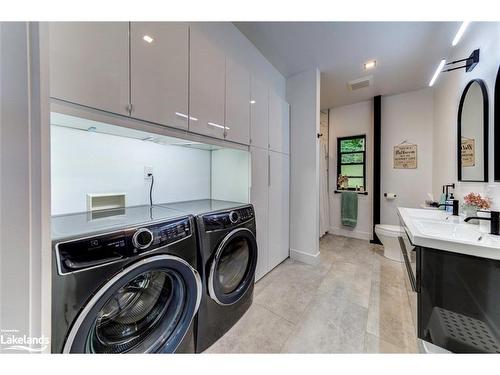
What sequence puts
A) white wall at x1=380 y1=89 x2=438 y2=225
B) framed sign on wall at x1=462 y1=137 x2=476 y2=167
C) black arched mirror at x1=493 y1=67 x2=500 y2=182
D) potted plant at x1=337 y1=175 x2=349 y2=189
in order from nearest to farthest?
black arched mirror at x1=493 y1=67 x2=500 y2=182
framed sign on wall at x1=462 y1=137 x2=476 y2=167
white wall at x1=380 y1=89 x2=438 y2=225
potted plant at x1=337 y1=175 x2=349 y2=189

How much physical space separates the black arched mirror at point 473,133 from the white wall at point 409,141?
42.4 inches

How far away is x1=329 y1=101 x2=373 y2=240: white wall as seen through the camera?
131 inches

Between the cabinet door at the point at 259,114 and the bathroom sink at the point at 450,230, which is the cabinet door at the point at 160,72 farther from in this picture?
the bathroom sink at the point at 450,230

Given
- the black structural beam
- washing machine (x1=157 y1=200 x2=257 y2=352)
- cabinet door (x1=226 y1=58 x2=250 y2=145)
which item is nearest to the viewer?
washing machine (x1=157 y1=200 x2=257 y2=352)

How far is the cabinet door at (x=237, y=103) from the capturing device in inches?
59.5

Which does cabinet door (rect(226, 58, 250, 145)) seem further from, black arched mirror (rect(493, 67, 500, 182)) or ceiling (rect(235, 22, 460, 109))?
black arched mirror (rect(493, 67, 500, 182))

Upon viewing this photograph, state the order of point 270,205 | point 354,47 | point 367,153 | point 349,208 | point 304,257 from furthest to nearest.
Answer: point 349,208 → point 367,153 → point 304,257 → point 270,205 → point 354,47

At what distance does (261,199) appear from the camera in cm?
190

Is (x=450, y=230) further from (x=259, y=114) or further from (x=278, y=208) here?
(x=259, y=114)

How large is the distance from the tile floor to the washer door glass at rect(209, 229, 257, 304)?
0.27 metres

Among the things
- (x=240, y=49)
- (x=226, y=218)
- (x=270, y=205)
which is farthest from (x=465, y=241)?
(x=240, y=49)

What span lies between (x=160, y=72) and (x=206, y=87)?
1.12ft

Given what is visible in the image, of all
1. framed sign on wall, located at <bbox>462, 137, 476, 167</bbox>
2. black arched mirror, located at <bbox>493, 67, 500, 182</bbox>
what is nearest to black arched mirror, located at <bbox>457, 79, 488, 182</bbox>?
framed sign on wall, located at <bbox>462, 137, 476, 167</bbox>

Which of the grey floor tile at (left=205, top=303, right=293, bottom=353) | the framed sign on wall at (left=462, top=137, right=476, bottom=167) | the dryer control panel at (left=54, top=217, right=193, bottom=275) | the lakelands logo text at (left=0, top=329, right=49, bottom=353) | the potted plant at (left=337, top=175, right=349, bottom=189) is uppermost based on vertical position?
the framed sign on wall at (left=462, top=137, right=476, bottom=167)
